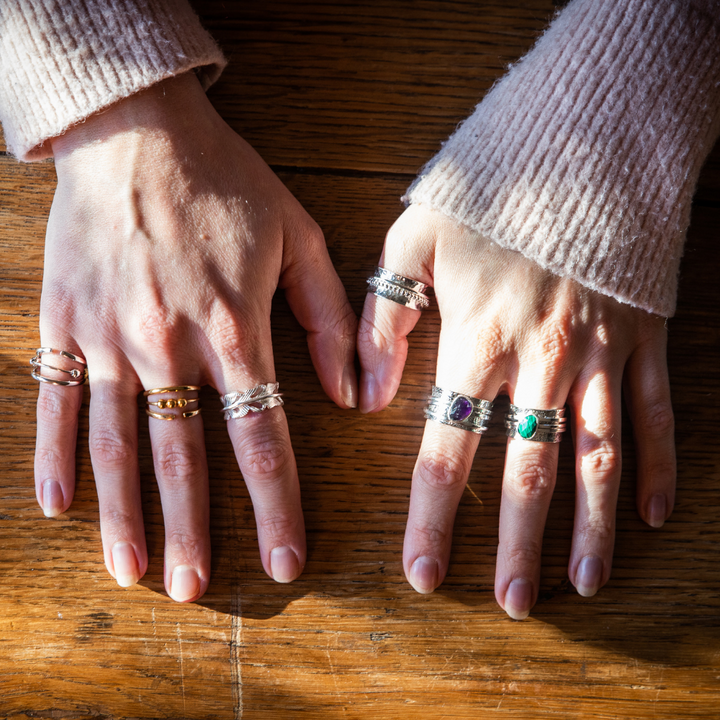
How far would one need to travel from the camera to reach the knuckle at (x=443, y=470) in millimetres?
731

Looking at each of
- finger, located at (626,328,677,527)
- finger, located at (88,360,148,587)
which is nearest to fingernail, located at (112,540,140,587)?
finger, located at (88,360,148,587)

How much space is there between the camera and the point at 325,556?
76cm

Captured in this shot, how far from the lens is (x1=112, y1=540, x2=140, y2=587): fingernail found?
0.71 metres

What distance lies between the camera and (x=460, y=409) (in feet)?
2.44

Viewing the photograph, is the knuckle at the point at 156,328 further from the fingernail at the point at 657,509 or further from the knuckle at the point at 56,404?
the fingernail at the point at 657,509

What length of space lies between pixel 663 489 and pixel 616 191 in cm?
44

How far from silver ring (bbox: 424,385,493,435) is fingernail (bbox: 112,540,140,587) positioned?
18.0 inches

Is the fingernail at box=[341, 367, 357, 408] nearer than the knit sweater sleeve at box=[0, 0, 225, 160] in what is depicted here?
No

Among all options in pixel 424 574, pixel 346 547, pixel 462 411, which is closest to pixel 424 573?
pixel 424 574

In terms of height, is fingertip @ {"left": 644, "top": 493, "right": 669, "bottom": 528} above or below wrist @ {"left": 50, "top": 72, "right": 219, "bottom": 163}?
below

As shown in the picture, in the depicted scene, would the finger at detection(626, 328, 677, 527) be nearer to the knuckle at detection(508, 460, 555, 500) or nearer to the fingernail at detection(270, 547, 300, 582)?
the knuckle at detection(508, 460, 555, 500)

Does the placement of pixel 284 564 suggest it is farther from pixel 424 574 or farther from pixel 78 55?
pixel 78 55

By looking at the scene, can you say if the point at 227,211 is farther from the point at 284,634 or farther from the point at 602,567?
the point at 602,567

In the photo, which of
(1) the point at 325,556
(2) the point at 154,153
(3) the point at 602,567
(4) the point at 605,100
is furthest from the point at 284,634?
(4) the point at 605,100
